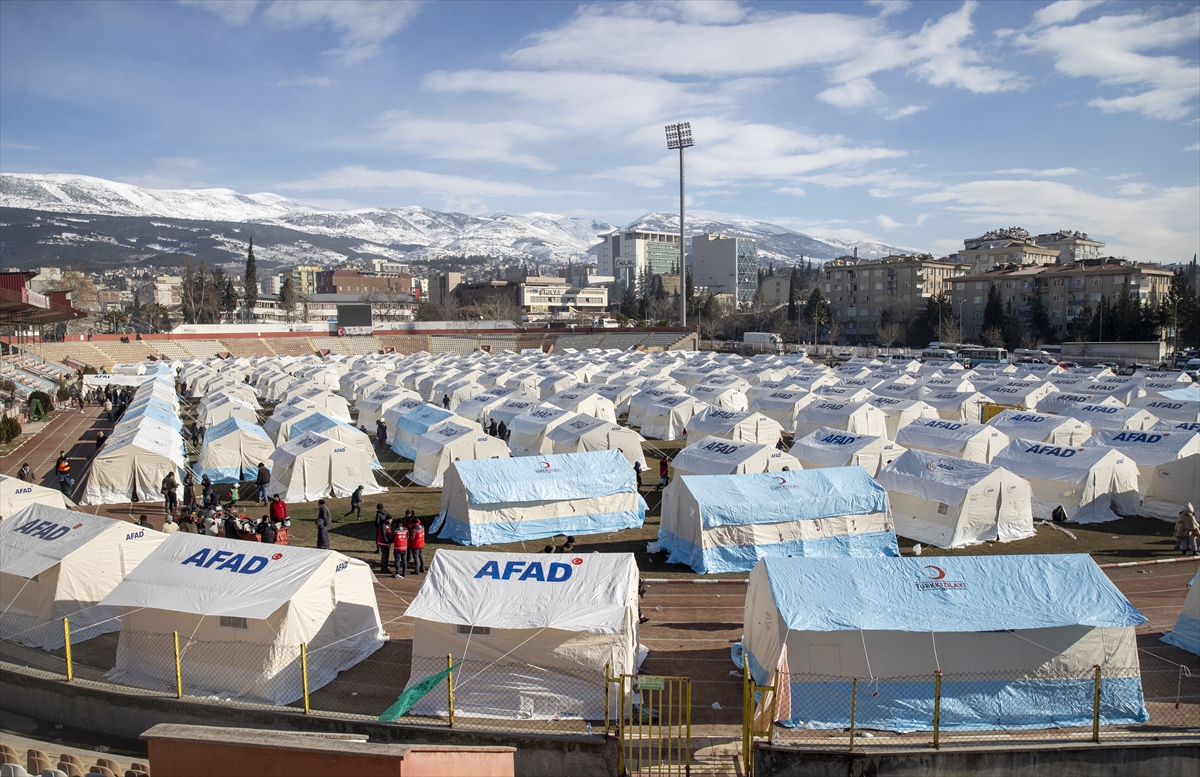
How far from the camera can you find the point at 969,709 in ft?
30.0

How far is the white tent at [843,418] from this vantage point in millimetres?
27750

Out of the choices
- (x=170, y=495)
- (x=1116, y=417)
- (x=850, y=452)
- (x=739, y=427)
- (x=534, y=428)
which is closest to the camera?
(x=170, y=495)

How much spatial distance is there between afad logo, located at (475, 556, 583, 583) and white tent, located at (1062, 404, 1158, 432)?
75.1ft

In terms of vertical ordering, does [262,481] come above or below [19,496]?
below

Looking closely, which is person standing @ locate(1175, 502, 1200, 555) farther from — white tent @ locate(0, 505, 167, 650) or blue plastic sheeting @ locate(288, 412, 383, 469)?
blue plastic sheeting @ locate(288, 412, 383, 469)

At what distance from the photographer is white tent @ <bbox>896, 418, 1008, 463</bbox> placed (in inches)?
893

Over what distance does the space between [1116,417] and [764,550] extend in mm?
17646

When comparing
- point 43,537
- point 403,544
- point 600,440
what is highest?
point 43,537

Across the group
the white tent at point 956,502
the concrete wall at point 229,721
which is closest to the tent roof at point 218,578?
the concrete wall at point 229,721

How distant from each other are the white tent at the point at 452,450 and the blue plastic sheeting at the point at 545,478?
4181 mm

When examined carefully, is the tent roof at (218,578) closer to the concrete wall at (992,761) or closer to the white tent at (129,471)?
the concrete wall at (992,761)

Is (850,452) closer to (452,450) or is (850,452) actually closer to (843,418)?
(843,418)

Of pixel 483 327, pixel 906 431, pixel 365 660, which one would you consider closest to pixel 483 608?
pixel 365 660

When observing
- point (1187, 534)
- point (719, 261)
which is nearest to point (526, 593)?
point (1187, 534)
